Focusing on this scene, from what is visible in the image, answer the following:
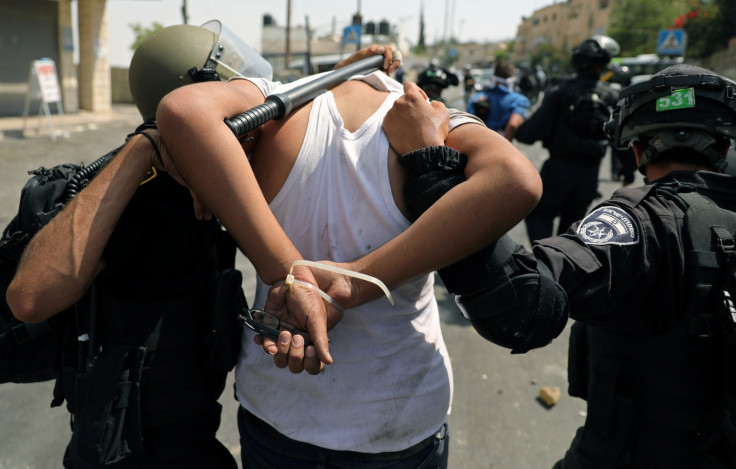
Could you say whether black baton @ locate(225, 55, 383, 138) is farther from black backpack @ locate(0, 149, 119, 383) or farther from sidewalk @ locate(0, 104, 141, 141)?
sidewalk @ locate(0, 104, 141, 141)

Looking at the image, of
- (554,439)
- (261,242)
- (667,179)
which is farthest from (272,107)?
(554,439)

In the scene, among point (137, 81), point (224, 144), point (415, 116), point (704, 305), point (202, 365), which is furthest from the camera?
point (137, 81)

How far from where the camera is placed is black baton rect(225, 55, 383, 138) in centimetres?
103

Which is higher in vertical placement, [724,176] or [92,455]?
[724,176]

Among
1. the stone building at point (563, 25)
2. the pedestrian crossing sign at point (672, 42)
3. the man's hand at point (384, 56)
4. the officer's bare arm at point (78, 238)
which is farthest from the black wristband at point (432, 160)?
the stone building at point (563, 25)

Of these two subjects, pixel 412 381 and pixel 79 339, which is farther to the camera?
pixel 79 339

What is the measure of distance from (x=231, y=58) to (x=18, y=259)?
815mm

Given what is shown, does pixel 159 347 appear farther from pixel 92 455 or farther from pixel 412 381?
pixel 412 381

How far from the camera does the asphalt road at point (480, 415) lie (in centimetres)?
253

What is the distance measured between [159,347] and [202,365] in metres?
0.13

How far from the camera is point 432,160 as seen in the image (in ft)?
3.45

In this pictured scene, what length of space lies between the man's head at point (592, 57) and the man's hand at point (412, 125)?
3.32m

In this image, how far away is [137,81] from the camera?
1624 millimetres

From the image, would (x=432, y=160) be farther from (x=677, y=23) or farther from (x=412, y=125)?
(x=677, y=23)
